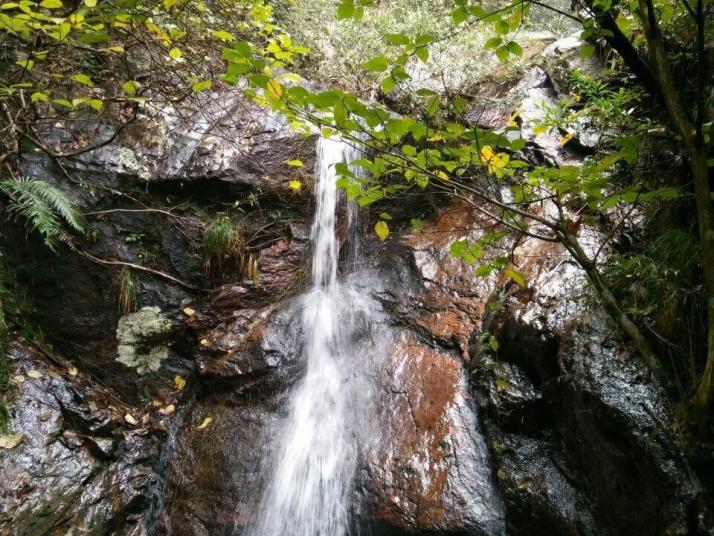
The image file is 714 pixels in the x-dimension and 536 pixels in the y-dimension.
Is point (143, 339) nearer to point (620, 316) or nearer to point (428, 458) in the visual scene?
point (428, 458)

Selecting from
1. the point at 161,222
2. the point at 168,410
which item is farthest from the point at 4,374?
the point at 161,222

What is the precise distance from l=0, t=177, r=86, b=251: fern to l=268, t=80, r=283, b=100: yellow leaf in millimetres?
3069

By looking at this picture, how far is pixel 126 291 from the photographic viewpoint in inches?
176

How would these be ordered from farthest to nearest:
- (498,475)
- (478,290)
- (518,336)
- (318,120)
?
(478,290) < (518,336) < (498,475) < (318,120)

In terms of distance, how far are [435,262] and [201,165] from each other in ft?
9.64

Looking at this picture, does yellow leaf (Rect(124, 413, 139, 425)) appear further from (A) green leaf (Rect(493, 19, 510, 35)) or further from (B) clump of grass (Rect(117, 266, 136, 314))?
(A) green leaf (Rect(493, 19, 510, 35))

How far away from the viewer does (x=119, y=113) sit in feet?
16.3

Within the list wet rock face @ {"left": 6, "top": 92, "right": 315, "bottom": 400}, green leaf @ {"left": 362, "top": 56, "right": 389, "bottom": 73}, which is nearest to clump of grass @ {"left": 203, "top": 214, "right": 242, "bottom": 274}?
wet rock face @ {"left": 6, "top": 92, "right": 315, "bottom": 400}

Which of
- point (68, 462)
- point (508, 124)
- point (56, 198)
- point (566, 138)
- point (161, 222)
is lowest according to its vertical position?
point (68, 462)

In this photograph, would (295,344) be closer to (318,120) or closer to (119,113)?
(318,120)

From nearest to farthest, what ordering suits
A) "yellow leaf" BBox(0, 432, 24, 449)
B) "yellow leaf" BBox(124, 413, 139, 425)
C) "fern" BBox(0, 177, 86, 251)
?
1. "yellow leaf" BBox(0, 432, 24, 449)
2. "fern" BBox(0, 177, 86, 251)
3. "yellow leaf" BBox(124, 413, 139, 425)

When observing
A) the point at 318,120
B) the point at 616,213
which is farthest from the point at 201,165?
the point at 616,213

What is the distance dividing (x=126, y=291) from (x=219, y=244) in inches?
41.8

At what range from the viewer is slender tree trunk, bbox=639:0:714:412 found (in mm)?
1529
